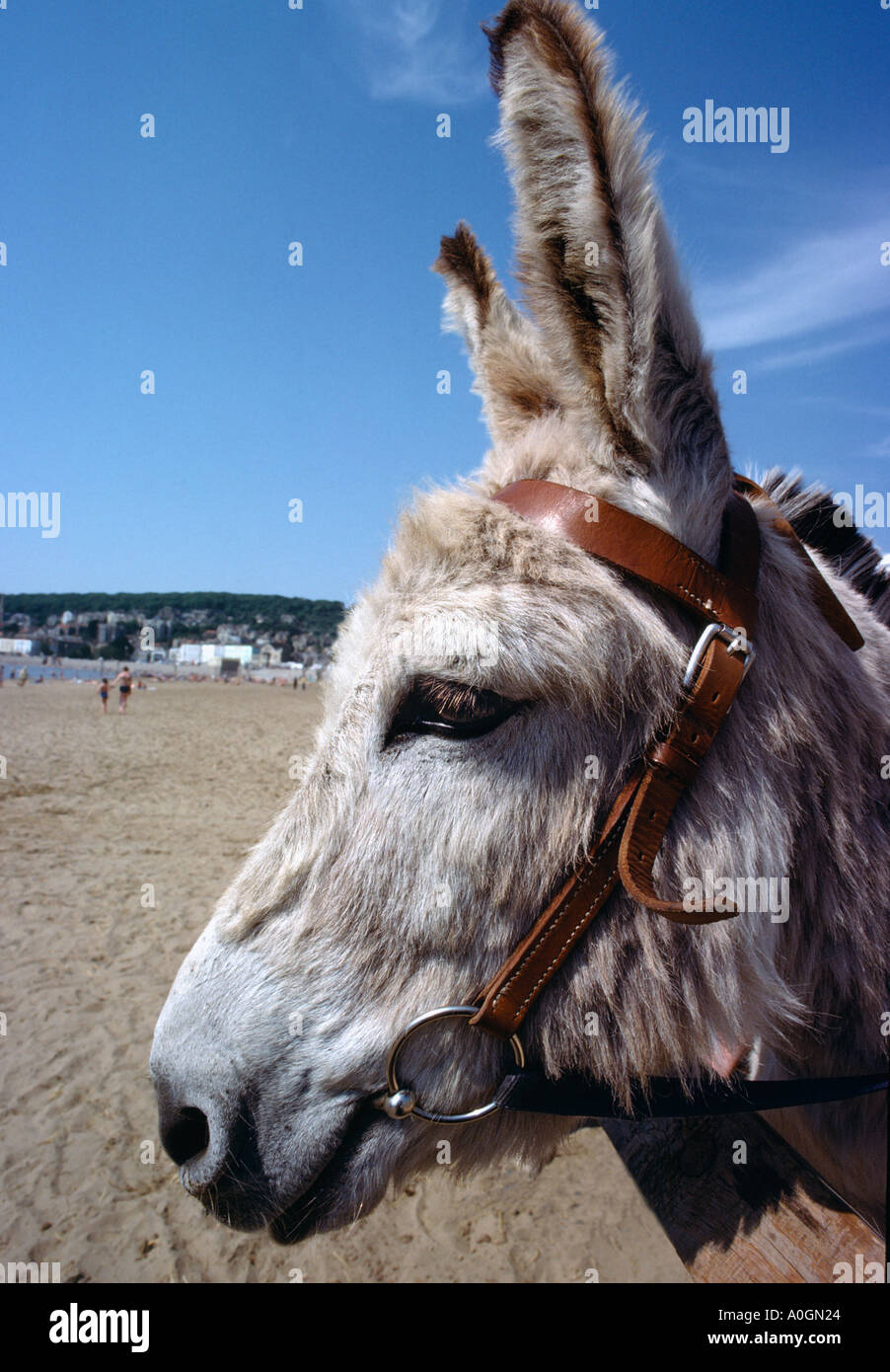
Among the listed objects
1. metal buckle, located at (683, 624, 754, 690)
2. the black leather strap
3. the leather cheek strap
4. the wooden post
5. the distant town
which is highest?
the distant town

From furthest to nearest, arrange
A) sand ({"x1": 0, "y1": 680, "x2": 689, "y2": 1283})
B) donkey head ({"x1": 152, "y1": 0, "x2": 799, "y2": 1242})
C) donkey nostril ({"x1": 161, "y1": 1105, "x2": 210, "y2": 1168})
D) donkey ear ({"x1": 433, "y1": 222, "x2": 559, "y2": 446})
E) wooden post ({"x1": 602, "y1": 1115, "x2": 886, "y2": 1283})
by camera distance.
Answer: sand ({"x1": 0, "y1": 680, "x2": 689, "y2": 1283}) < donkey ear ({"x1": 433, "y1": 222, "x2": 559, "y2": 446}) < wooden post ({"x1": 602, "y1": 1115, "x2": 886, "y2": 1283}) < donkey nostril ({"x1": 161, "y1": 1105, "x2": 210, "y2": 1168}) < donkey head ({"x1": 152, "y1": 0, "x2": 799, "y2": 1242})

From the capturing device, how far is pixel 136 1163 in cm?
450

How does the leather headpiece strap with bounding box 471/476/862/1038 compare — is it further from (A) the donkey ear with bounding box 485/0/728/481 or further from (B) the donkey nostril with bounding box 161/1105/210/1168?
(B) the donkey nostril with bounding box 161/1105/210/1168

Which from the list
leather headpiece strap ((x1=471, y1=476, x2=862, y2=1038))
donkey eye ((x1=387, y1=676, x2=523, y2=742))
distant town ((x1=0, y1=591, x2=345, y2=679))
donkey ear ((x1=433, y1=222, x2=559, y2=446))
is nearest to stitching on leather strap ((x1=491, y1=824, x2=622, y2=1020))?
leather headpiece strap ((x1=471, y1=476, x2=862, y2=1038))

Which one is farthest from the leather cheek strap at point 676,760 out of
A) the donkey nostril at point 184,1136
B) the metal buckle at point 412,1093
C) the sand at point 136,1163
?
the donkey nostril at point 184,1136

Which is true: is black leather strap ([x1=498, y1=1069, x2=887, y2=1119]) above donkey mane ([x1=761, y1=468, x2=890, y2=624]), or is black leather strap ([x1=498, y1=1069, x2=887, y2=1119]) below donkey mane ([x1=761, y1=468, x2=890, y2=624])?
below

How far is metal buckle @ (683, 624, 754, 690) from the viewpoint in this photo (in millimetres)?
1430

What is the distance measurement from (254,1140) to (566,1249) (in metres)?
3.22

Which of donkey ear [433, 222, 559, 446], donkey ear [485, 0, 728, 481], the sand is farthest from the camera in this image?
the sand

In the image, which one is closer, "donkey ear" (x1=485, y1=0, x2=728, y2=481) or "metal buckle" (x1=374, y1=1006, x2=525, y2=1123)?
"donkey ear" (x1=485, y1=0, x2=728, y2=481)

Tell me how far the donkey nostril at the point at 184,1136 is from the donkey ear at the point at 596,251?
188cm

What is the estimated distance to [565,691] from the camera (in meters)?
1.47

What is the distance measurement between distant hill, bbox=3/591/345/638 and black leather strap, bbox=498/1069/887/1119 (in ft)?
491
